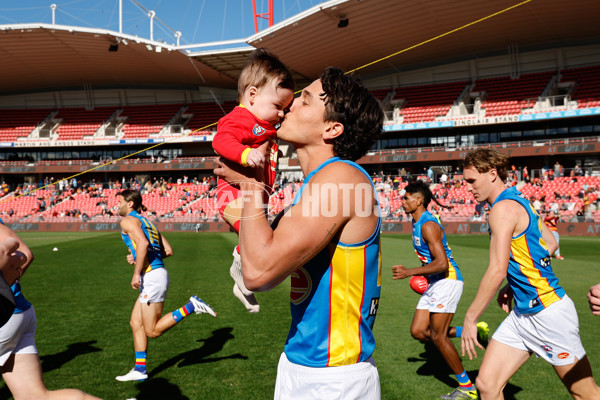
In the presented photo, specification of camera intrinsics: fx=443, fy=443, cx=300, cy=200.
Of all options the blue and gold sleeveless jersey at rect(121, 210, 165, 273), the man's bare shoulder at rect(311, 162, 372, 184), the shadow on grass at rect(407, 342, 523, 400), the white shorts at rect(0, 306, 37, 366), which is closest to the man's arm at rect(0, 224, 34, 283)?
the white shorts at rect(0, 306, 37, 366)

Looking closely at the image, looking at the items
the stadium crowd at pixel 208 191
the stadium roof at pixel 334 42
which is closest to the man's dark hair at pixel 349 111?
the stadium crowd at pixel 208 191

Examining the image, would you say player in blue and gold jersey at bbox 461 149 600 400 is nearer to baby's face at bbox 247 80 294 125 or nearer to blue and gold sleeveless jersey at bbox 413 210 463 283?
blue and gold sleeveless jersey at bbox 413 210 463 283

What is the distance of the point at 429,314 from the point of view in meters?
5.84

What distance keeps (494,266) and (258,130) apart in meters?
2.29

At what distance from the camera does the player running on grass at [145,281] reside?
602cm

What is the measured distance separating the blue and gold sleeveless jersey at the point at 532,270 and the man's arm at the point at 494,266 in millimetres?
146

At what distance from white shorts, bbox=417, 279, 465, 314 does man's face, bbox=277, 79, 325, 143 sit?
4271mm

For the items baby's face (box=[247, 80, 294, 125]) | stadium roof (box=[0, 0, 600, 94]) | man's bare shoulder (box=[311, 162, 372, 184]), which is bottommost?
man's bare shoulder (box=[311, 162, 372, 184])

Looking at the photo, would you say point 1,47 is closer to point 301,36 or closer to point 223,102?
point 223,102

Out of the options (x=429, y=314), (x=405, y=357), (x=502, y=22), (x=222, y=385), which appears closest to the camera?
(x=222, y=385)

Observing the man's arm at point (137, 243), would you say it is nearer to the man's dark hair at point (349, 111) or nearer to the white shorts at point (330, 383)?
the white shorts at point (330, 383)

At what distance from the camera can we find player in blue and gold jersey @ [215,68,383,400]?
183 cm

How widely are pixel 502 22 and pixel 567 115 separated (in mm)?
8714

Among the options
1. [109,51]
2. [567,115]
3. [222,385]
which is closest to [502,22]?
[567,115]
